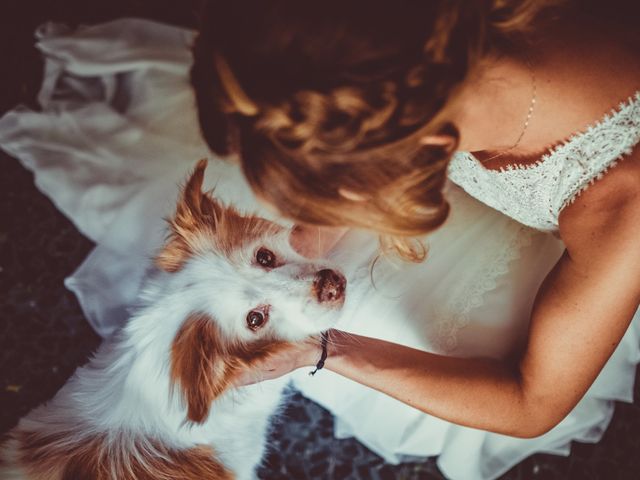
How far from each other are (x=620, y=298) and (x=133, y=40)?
159 centimetres

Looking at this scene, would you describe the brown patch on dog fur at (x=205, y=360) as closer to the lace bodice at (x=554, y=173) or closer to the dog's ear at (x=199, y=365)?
the dog's ear at (x=199, y=365)

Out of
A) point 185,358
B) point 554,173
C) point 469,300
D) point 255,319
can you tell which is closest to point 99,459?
point 185,358

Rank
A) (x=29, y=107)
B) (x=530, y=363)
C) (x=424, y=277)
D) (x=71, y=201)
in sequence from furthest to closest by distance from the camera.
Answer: (x=29, y=107)
(x=71, y=201)
(x=424, y=277)
(x=530, y=363)

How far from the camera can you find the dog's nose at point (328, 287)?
3.85 feet

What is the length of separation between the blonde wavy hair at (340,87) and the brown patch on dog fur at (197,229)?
36 centimetres

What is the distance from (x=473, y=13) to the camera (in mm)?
721

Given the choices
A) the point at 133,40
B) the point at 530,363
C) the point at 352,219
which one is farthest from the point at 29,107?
the point at 530,363

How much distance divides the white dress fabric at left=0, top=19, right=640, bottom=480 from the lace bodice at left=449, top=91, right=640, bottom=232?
0.15 m

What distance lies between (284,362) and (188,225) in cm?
38

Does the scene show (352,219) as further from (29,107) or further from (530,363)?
(29,107)

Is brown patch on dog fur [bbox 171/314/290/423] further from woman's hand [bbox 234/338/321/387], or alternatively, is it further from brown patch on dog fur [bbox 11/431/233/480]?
brown patch on dog fur [bbox 11/431/233/480]

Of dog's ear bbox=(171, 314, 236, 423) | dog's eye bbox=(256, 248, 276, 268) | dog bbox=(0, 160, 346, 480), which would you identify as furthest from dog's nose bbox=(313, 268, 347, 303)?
dog's ear bbox=(171, 314, 236, 423)

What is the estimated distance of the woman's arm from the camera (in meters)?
0.91

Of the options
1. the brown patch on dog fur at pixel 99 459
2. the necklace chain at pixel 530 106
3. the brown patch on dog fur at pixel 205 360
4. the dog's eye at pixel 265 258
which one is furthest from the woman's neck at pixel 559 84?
the brown patch on dog fur at pixel 99 459
